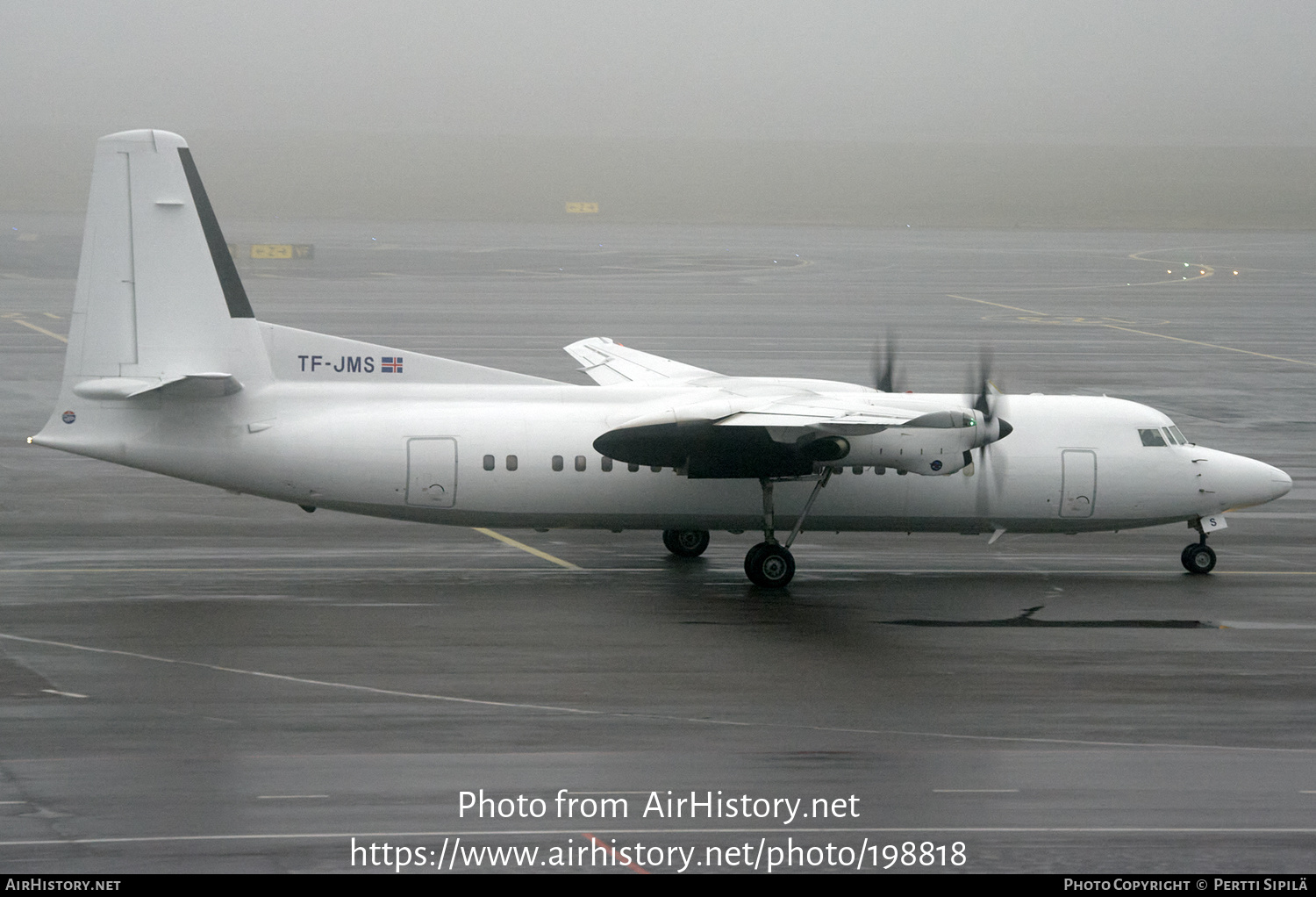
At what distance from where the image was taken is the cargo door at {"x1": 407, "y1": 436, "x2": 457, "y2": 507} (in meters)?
22.5

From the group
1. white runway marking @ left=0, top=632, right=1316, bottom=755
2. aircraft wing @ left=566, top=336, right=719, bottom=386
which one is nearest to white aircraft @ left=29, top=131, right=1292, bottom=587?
aircraft wing @ left=566, top=336, right=719, bottom=386

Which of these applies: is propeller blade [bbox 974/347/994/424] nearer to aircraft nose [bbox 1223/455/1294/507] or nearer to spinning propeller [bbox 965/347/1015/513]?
spinning propeller [bbox 965/347/1015/513]

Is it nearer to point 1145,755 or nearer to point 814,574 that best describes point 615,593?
point 814,574

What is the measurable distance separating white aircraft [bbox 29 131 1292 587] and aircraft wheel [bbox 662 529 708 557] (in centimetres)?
111

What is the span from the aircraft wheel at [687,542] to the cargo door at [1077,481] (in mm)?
6005

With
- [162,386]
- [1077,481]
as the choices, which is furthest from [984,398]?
[162,386]

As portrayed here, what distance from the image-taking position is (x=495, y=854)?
1212cm

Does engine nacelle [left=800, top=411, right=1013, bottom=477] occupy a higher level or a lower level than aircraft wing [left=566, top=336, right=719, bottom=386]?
lower

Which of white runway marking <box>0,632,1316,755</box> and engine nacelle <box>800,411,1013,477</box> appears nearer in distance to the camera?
white runway marking <box>0,632,1316,755</box>

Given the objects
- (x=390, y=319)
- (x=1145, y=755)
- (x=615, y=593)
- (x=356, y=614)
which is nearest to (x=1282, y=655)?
(x=1145, y=755)

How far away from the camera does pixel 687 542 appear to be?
2484cm

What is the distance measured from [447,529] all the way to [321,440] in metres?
5.42

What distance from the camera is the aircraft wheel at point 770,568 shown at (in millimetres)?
22500

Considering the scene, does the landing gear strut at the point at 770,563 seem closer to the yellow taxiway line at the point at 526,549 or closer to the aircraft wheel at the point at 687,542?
the aircraft wheel at the point at 687,542
